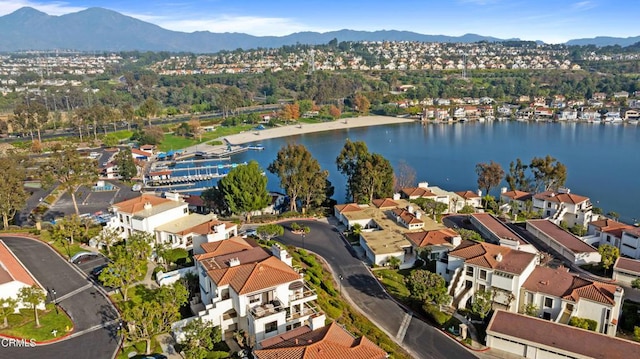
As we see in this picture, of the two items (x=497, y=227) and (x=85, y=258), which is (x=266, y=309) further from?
(x=497, y=227)

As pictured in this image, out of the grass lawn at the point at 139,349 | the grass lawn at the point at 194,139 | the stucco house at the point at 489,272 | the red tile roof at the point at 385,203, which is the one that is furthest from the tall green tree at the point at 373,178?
the grass lawn at the point at 194,139

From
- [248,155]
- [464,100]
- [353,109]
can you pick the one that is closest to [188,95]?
[353,109]

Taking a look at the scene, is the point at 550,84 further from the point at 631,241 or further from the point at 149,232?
the point at 149,232

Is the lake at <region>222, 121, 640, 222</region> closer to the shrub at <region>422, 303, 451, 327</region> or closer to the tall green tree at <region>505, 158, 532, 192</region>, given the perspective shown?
the tall green tree at <region>505, 158, 532, 192</region>

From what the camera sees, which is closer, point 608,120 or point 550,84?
point 608,120

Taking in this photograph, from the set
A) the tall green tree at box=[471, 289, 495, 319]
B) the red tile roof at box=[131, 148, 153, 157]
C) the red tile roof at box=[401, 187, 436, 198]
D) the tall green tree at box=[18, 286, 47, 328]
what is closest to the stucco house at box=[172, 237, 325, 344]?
the tall green tree at box=[18, 286, 47, 328]
